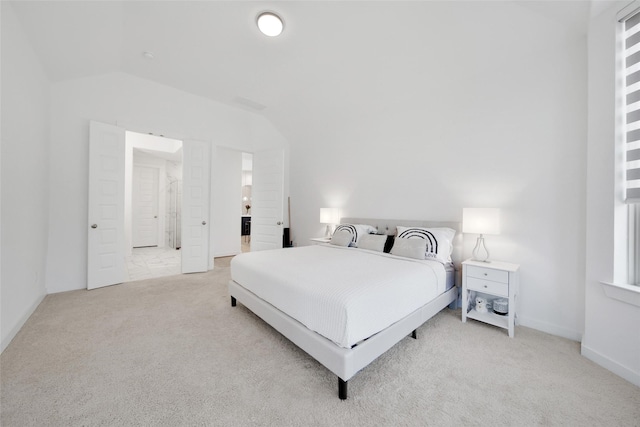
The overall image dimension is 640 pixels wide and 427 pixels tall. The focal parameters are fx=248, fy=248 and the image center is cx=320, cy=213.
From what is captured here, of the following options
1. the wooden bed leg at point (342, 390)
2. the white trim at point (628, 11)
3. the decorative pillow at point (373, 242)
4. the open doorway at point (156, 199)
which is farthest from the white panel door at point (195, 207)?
the white trim at point (628, 11)

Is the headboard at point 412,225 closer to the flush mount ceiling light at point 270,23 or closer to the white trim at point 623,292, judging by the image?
the white trim at point 623,292

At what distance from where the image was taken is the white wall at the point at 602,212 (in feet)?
5.93

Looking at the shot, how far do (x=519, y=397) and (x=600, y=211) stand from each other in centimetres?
153

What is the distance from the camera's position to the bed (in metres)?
1.58

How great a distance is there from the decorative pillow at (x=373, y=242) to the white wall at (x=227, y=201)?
3.97 meters

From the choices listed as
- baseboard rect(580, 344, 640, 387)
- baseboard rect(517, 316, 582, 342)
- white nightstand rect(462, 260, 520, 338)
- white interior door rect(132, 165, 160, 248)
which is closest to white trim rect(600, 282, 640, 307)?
baseboard rect(580, 344, 640, 387)

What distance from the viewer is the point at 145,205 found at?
7.02m

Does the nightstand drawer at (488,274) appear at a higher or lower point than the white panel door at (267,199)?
lower

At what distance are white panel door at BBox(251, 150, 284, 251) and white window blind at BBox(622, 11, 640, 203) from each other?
14.4 feet

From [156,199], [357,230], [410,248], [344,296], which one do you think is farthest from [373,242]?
[156,199]

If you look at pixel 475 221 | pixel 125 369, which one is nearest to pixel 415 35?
pixel 475 221

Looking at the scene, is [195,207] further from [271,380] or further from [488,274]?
[488,274]

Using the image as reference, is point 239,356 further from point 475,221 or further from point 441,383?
point 475,221

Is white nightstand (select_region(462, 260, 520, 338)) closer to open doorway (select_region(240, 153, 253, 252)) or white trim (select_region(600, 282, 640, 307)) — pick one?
white trim (select_region(600, 282, 640, 307))
